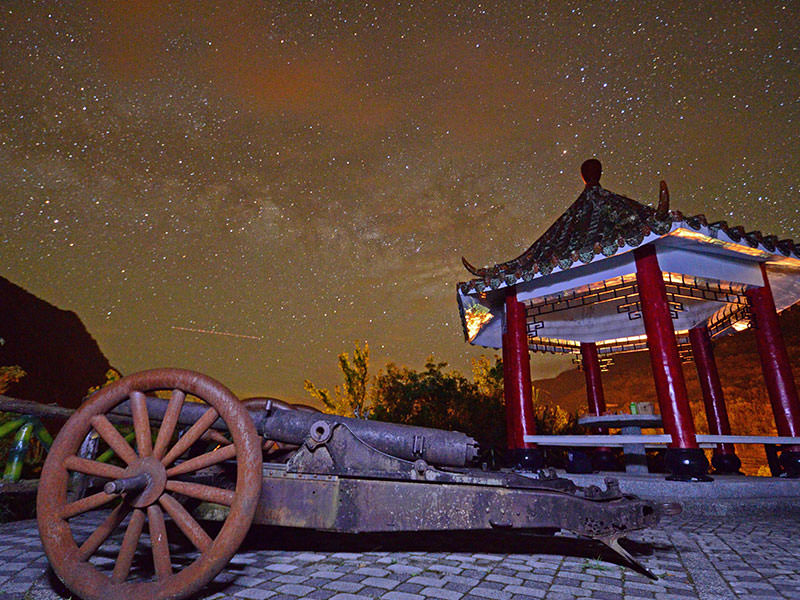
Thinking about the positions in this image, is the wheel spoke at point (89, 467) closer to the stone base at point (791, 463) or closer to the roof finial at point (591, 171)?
the stone base at point (791, 463)

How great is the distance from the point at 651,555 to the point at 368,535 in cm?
246

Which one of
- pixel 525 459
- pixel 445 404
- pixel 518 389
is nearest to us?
pixel 525 459

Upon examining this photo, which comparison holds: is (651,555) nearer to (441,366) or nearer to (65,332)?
(441,366)

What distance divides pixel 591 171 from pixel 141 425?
1002cm

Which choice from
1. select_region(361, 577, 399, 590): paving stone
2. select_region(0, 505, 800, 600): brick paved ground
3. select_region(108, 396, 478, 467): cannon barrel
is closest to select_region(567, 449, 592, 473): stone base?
select_region(0, 505, 800, 600): brick paved ground

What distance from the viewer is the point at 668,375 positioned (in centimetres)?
644

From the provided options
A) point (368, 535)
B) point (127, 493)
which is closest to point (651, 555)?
point (368, 535)

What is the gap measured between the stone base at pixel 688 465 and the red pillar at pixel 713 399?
4.79m

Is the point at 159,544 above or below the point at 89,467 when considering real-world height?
below

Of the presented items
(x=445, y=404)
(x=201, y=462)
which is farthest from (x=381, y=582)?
(x=445, y=404)

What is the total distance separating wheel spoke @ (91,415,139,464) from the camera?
2.42 m

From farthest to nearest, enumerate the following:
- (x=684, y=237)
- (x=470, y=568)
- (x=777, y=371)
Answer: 1. (x=777, y=371)
2. (x=684, y=237)
3. (x=470, y=568)

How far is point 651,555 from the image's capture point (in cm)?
352

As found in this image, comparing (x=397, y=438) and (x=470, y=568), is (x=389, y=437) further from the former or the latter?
(x=470, y=568)
